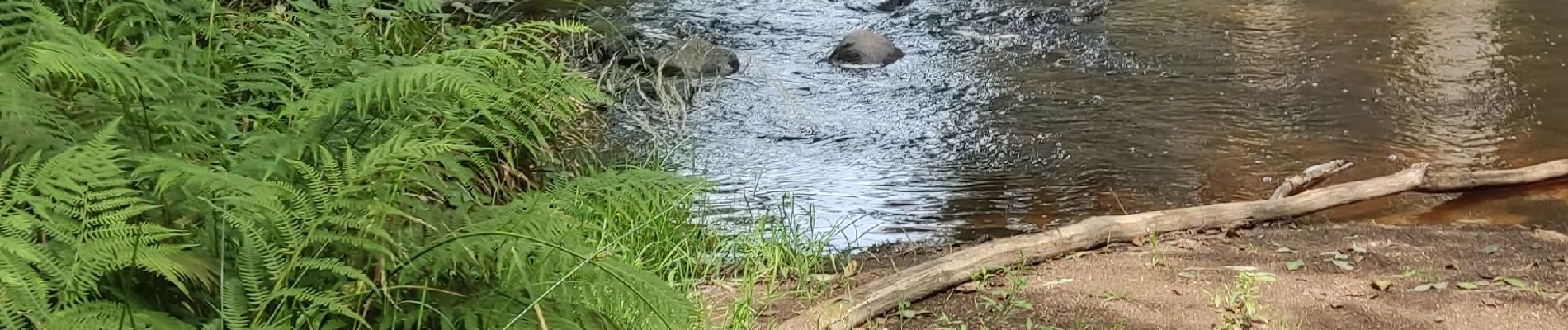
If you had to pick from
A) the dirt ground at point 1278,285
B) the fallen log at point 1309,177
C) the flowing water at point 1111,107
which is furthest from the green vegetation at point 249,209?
the fallen log at point 1309,177

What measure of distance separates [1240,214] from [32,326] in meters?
4.77

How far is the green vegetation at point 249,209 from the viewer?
1991mm

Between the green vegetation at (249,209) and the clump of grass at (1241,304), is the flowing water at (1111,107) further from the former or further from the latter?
the green vegetation at (249,209)

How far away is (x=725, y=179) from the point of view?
6359 millimetres

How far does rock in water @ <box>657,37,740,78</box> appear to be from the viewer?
7.95 meters

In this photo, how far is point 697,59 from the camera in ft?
27.1

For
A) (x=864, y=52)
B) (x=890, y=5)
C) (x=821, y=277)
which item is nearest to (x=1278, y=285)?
(x=821, y=277)

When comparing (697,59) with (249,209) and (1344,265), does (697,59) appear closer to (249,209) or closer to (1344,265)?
(1344,265)

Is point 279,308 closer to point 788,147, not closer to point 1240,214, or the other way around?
point 1240,214

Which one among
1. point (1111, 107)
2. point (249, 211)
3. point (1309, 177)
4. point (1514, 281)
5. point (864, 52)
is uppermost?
point (249, 211)

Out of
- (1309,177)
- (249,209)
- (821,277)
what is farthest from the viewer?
(1309,177)

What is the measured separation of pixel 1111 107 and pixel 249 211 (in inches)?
256

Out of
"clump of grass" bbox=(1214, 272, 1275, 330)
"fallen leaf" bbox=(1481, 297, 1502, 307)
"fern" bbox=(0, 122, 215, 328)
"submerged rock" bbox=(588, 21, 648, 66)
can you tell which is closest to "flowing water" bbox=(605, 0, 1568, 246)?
"submerged rock" bbox=(588, 21, 648, 66)

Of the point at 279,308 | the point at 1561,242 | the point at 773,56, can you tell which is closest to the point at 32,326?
the point at 279,308
